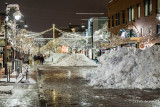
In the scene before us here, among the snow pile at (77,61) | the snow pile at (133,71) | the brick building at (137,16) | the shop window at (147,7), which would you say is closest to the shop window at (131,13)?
the brick building at (137,16)

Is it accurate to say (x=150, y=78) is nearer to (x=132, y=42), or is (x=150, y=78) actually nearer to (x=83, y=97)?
(x=83, y=97)

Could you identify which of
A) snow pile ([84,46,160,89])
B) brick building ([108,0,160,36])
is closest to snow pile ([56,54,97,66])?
brick building ([108,0,160,36])

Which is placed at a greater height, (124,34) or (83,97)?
(124,34)

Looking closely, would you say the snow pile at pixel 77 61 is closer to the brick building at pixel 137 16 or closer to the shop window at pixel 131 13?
the brick building at pixel 137 16

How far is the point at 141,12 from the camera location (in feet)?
142

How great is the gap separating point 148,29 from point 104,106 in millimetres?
31942

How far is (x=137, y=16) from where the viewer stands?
4525 cm

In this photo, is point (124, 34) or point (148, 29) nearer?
point (148, 29)

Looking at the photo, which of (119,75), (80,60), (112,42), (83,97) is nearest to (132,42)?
(112,42)

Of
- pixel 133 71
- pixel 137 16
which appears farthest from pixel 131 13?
pixel 133 71

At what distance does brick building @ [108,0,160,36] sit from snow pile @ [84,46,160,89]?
19.4m

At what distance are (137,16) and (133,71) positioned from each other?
29.6 metres

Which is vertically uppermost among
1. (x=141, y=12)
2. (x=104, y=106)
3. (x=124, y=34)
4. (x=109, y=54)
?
(x=141, y=12)

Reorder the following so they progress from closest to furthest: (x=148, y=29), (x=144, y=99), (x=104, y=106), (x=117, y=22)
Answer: (x=104, y=106)
(x=144, y=99)
(x=148, y=29)
(x=117, y=22)
